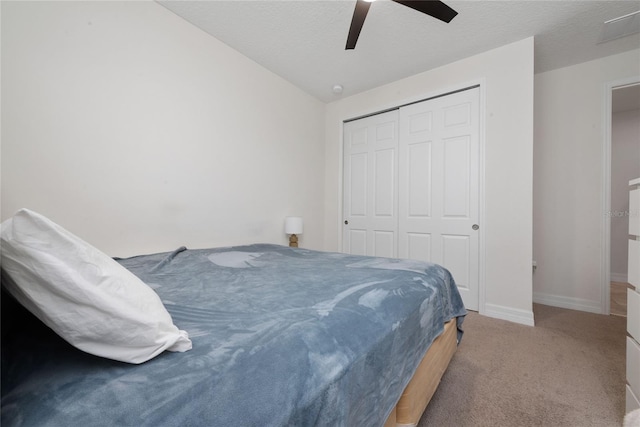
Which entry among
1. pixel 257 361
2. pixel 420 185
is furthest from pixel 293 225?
pixel 257 361

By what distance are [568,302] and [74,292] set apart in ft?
13.2

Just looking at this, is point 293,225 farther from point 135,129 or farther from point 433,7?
point 433,7

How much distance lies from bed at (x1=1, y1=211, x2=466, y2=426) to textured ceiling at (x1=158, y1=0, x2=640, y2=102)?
85.5 inches

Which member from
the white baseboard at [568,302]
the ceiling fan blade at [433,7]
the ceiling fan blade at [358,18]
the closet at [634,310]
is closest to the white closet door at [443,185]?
Answer: the white baseboard at [568,302]

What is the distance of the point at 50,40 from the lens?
5.34ft

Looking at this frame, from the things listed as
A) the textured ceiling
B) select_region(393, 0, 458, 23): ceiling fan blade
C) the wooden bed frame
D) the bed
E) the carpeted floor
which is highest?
the textured ceiling

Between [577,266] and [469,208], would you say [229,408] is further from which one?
[577,266]

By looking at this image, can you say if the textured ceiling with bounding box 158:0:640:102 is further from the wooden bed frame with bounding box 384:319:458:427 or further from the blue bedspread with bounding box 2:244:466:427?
the wooden bed frame with bounding box 384:319:458:427

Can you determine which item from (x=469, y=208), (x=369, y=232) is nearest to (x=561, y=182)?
(x=469, y=208)

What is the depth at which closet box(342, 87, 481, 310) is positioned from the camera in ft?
9.07

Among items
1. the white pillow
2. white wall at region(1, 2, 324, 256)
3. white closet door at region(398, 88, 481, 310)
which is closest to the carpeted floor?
white closet door at region(398, 88, 481, 310)

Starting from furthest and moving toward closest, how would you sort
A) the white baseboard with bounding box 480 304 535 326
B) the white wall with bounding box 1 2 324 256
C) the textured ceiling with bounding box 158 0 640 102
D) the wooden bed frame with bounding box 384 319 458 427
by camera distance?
the white baseboard with bounding box 480 304 535 326 → the textured ceiling with bounding box 158 0 640 102 → the white wall with bounding box 1 2 324 256 → the wooden bed frame with bounding box 384 319 458 427

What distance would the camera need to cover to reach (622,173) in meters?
3.98

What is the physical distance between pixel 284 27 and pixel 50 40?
1657 mm
